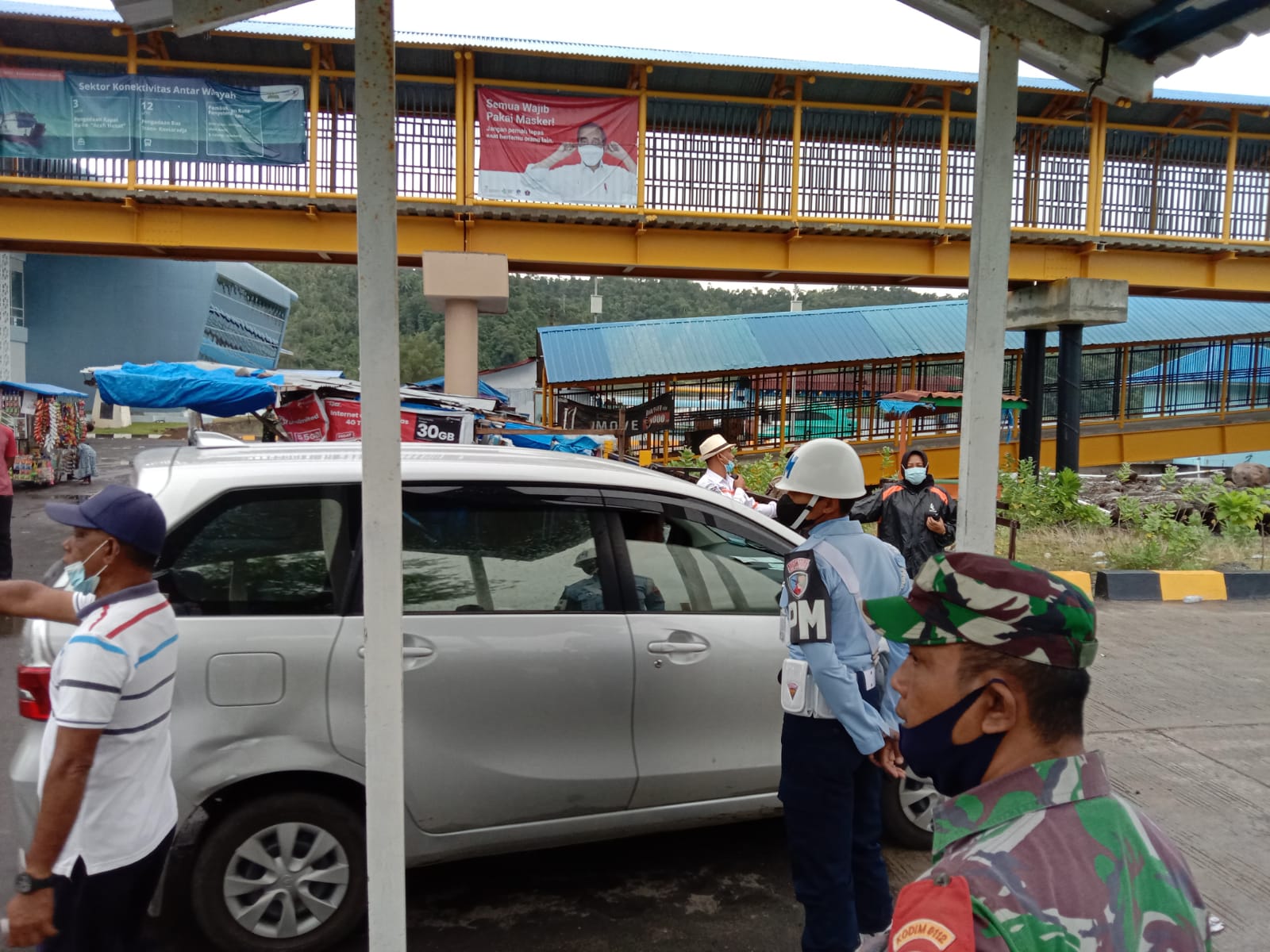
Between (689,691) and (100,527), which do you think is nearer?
(100,527)

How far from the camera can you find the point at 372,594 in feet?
7.50

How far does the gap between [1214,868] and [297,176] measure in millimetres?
13640

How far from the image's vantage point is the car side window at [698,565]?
3.68 m

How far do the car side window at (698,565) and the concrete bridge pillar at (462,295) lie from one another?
1111cm

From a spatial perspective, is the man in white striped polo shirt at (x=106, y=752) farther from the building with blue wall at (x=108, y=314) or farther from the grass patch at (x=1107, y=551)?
the building with blue wall at (x=108, y=314)

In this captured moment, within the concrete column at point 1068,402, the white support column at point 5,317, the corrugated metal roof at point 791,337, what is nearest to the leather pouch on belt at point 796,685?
the concrete column at point 1068,402

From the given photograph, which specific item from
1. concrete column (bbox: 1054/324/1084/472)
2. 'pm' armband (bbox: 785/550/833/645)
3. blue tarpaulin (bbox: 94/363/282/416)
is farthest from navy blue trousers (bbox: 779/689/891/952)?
concrete column (bbox: 1054/324/1084/472)

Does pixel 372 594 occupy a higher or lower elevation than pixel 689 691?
higher

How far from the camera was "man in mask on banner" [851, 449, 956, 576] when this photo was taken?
7.62m

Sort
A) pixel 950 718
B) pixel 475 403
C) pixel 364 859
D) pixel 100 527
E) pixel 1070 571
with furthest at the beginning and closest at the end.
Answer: pixel 475 403
pixel 1070 571
pixel 364 859
pixel 100 527
pixel 950 718

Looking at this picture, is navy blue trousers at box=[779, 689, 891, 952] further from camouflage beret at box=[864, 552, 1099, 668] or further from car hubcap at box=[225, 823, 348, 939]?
camouflage beret at box=[864, 552, 1099, 668]

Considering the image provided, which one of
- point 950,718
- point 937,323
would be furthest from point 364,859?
point 937,323

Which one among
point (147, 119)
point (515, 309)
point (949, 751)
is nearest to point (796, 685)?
point (949, 751)

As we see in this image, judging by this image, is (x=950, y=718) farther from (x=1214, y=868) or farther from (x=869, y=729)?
(x=1214, y=868)
